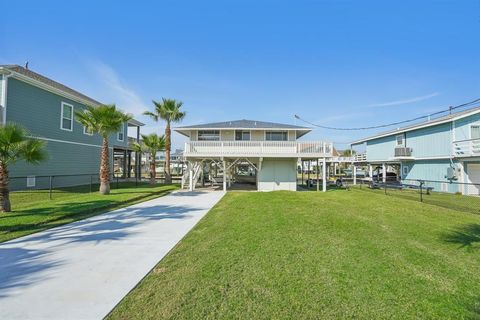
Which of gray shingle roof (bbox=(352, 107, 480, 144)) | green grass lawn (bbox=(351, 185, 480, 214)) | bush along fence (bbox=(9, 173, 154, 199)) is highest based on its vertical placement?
gray shingle roof (bbox=(352, 107, 480, 144))

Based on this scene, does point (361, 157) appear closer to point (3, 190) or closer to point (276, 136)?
point (276, 136)

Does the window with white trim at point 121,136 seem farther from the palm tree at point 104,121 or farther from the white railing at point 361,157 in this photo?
the white railing at point 361,157

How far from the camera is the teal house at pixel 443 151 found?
1709cm

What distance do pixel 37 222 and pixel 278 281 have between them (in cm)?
690

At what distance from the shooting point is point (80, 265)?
4168 mm

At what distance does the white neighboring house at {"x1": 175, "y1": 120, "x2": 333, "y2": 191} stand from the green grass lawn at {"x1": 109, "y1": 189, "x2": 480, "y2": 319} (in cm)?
974

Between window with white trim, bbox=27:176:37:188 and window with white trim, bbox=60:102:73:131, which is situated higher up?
window with white trim, bbox=60:102:73:131

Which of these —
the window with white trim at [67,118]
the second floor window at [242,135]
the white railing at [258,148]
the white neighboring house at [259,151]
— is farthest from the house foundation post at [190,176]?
the window with white trim at [67,118]

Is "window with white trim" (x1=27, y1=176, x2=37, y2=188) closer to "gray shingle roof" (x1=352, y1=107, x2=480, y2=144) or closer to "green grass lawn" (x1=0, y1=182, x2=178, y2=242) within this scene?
"green grass lawn" (x1=0, y1=182, x2=178, y2=242)

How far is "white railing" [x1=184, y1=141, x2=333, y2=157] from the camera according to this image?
16328 mm

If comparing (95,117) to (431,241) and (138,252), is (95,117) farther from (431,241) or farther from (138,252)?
(431,241)

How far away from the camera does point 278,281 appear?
3525 millimetres

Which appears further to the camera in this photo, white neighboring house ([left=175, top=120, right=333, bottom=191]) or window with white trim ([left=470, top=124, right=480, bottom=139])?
window with white trim ([left=470, top=124, right=480, bottom=139])

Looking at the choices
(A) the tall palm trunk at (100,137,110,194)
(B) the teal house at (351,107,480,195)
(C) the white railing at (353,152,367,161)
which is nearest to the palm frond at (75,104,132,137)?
(A) the tall palm trunk at (100,137,110,194)
